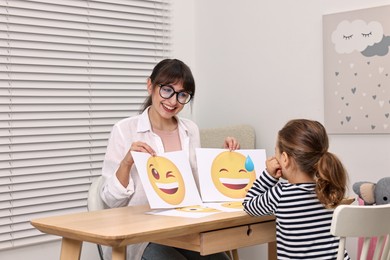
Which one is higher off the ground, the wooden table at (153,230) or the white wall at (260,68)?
the white wall at (260,68)

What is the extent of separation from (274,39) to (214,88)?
60 centimetres

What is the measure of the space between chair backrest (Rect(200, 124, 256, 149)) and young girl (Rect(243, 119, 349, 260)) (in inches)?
56.6

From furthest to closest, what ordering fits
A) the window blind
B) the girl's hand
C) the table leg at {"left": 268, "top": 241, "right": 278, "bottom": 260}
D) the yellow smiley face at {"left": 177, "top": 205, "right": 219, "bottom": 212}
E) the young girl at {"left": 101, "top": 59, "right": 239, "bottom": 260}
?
1. the window blind
2. the table leg at {"left": 268, "top": 241, "right": 278, "bottom": 260}
3. the young girl at {"left": 101, "top": 59, "right": 239, "bottom": 260}
4. the yellow smiley face at {"left": 177, "top": 205, "right": 219, "bottom": 212}
5. the girl's hand

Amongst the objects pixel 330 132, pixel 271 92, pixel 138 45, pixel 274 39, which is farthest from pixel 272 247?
pixel 138 45

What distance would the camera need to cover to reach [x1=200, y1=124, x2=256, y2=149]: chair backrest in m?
3.58

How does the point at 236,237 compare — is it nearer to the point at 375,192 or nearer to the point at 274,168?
the point at 274,168

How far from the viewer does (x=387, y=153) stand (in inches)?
119

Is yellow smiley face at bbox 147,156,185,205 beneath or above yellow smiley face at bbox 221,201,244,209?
above

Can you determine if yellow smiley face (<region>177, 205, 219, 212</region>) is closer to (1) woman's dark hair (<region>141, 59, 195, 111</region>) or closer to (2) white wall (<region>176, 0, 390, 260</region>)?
(1) woman's dark hair (<region>141, 59, 195, 111</region>)

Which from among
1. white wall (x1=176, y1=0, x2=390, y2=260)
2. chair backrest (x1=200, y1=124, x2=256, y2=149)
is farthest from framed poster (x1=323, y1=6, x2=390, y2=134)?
chair backrest (x1=200, y1=124, x2=256, y2=149)

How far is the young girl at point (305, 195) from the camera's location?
1996mm

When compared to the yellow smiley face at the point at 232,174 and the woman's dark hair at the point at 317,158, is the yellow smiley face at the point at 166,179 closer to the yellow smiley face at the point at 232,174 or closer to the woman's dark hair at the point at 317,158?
the yellow smiley face at the point at 232,174

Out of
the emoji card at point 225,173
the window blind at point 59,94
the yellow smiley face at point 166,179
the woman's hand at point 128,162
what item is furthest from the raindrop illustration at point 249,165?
the window blind at point 59,94

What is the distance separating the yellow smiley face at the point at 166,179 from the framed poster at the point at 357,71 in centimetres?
118
